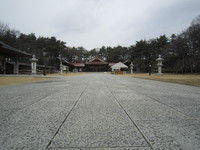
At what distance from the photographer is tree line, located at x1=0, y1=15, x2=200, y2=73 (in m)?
26.0

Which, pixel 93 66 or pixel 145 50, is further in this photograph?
pixel 93 66

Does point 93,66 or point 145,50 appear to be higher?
point 145,50

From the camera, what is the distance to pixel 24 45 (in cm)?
3509

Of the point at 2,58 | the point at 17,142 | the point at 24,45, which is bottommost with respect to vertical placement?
the point at 17,142

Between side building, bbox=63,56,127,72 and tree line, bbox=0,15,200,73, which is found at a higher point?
tree line, bbox=0,15,200,73

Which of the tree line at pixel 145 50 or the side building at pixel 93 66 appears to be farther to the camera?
the side building at pixel 93 66

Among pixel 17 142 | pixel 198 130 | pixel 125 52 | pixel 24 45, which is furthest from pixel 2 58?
pixel 125 52

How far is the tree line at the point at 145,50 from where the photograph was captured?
85.4 ft

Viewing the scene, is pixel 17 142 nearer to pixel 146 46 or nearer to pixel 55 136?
pixel 55 136

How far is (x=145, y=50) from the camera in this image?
36.7 metres

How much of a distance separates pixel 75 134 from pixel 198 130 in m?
1.55

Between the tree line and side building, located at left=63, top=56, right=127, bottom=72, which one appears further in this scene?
side building, located at left=63, top=56, right=127, bottom=72

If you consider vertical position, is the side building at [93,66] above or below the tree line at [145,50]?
below

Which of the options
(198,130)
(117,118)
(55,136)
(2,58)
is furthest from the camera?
(2,58)
